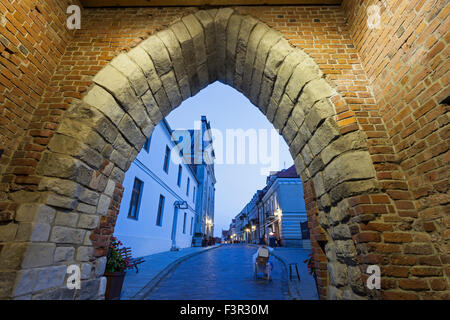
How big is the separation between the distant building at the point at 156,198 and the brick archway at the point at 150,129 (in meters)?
5.33

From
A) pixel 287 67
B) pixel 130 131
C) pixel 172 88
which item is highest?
pixel 172 88

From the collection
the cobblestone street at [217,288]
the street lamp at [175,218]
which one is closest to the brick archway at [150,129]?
the cobblestone street at [217,288]

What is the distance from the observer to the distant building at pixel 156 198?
27.0ft

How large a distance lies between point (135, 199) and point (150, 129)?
254 inches

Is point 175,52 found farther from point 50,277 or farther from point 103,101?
point 50,277

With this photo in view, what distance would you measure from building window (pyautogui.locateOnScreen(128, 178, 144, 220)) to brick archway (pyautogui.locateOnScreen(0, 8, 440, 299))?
597 centimetres

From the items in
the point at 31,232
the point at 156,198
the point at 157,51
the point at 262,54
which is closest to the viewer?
the point at 31,232

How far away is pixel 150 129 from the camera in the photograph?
350cm

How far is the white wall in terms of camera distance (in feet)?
26.1

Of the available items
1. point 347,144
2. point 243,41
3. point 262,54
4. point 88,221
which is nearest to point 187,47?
point 243,41

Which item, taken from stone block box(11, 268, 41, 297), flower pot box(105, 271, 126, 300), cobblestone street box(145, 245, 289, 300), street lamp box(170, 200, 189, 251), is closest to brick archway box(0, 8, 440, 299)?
stone block box(11, 268, 41, 297)

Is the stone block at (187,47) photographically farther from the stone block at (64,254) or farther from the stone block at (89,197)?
the stone block at (64,254)

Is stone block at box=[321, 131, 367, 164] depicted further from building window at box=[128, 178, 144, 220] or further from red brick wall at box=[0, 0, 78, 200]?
building window at box=[128, 178, 144, 220]
